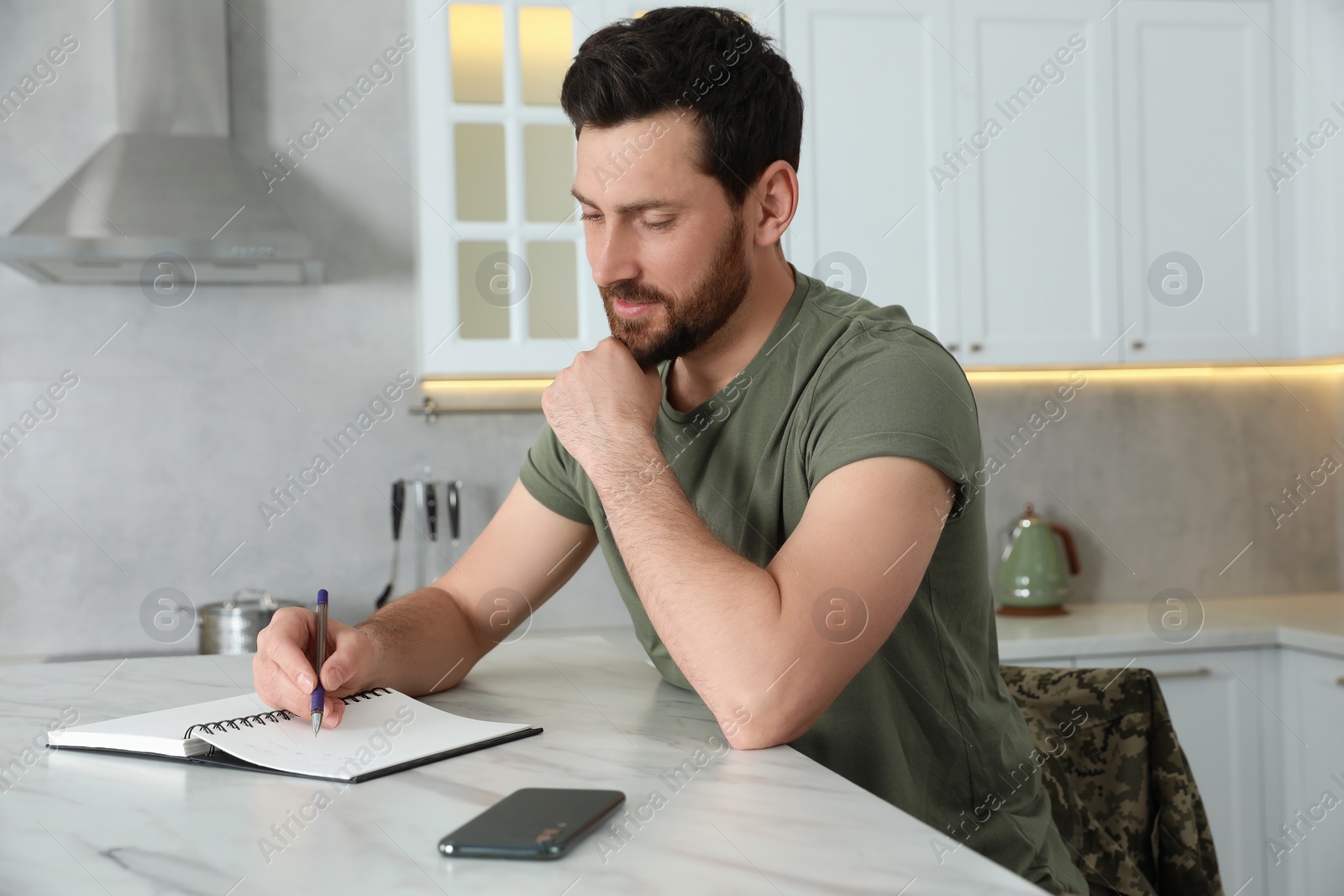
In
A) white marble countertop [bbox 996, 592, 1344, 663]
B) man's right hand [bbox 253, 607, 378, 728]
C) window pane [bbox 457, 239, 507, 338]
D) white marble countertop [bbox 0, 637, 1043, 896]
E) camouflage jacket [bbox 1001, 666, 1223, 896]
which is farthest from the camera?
window pane [bbox 457, 239, 507, 338]

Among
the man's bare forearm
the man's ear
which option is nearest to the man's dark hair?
the man's ear

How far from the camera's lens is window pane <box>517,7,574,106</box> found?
256 centimetres

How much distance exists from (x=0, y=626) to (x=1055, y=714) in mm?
2354

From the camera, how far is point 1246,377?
3.09 meters

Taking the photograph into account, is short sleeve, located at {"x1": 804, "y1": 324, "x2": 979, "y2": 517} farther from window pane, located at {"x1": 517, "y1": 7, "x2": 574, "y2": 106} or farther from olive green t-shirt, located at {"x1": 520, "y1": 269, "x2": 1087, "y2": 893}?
window pane, located at {"x1": 517, "y1": 7, "x2": 574, "y2": 106}

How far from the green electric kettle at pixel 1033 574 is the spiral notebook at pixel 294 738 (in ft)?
6.70

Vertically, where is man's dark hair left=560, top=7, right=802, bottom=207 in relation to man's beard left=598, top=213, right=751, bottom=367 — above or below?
above

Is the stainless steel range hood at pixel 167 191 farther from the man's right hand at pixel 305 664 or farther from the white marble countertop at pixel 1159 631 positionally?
the white marble countertop at pixel 1159 631

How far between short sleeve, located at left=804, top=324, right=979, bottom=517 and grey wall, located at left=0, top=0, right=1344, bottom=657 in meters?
1.74

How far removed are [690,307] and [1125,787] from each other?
71 centimetres

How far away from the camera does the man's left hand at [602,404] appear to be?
3.74 ft

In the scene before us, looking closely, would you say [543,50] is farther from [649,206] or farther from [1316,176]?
[1316,176]

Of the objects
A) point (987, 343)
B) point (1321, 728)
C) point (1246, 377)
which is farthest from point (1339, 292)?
point (1321, 728)

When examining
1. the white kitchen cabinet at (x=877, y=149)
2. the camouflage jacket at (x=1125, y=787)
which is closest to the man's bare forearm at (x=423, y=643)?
the camouflage jacket at (x=1125, y=787)
